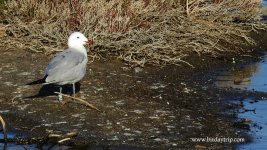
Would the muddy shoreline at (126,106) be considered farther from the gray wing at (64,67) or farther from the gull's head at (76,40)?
the gull's head at (76,40)

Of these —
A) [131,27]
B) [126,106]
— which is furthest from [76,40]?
[131,27]

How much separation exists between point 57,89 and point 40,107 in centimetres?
83

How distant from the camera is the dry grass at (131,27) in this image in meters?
11.6

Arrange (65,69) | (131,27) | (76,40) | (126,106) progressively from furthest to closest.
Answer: (131,27) < (76,40) < (126,106) < (65,69)

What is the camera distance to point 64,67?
8.53m

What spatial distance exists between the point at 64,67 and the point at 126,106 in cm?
99

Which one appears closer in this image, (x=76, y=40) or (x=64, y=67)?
(x=64, y=67)

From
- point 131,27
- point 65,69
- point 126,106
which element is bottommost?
point 126,106

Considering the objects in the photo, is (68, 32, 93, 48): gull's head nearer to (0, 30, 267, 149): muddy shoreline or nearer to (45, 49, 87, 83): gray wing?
(45, 49, 87, 83): gray wing

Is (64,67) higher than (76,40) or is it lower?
lower

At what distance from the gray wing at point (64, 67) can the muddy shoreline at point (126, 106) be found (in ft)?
1.38

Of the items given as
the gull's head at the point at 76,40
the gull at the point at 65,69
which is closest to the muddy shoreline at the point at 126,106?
the gull at the point at 65,69

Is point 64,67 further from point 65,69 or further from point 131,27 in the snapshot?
point 131,27

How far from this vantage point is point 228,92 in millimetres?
9852
